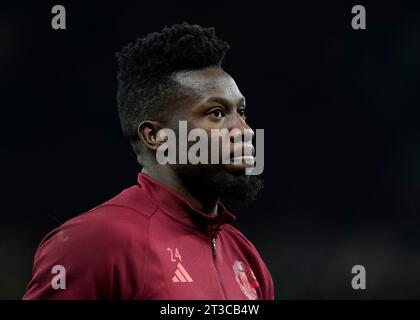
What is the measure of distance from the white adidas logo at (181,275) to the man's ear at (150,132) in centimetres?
46

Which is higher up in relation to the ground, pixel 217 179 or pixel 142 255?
pixel 217 179

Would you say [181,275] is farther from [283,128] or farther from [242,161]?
[283,128]

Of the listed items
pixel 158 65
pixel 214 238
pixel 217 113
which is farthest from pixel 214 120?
pixel 214 238

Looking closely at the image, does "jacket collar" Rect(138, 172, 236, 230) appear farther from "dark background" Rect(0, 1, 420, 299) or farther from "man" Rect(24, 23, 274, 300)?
"dark background" Rect(0, 1, 420, 299)

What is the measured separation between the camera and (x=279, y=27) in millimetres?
6168

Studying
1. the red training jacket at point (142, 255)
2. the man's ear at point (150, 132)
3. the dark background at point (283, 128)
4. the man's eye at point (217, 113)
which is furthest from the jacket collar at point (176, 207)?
the dark background at point (283, 128)

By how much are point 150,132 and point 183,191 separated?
9.6 inches

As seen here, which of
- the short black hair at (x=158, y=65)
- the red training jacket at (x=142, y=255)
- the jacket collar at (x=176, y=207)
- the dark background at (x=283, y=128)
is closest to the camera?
the red training jacket at (x=142, y=255)

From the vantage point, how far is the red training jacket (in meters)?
2.16

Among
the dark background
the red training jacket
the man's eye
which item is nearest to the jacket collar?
the red training jacket

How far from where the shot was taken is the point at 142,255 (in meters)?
2.24

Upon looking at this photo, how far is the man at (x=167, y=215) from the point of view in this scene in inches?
85.8

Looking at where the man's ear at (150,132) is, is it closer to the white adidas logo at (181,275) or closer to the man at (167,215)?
the man at (167,215)
